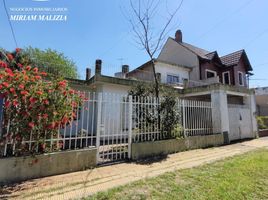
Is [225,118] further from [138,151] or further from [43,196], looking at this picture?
[43,196]

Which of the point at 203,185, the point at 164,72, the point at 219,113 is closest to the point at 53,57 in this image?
the point at 164,72

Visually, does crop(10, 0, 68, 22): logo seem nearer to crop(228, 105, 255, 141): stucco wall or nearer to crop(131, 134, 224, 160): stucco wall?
crop(131, 134, 224, 160): stucco wall

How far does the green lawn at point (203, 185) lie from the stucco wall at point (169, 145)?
6.24 ft

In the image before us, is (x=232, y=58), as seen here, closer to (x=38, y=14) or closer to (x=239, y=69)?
(x=239, y=69)

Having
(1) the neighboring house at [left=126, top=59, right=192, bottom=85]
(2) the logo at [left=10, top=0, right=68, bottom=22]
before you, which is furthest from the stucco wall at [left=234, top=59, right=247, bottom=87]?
(2) the logo at [left=10, top=0, right=68, bottom=22]

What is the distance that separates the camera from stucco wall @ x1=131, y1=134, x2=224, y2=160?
265 inches

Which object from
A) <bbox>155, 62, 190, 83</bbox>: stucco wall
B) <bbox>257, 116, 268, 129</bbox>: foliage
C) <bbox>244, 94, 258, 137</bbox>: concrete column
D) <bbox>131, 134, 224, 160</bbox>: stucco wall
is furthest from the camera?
<bbox>155, 62, 190, 83</bbox>: stucco wall

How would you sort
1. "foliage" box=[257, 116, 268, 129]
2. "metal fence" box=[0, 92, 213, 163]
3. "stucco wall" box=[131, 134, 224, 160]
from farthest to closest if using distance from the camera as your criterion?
"foliage" box=[257, 116, 268, 129]
"stucco wall" box=[131, 134, 224, 160]
"metal fence" box=[0, 92, 213, 163]

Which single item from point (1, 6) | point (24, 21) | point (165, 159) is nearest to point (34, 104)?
point (165, 159)

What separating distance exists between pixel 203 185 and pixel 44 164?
430 cm

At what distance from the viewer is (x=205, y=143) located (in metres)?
9.34

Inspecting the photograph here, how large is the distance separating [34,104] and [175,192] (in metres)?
4.14

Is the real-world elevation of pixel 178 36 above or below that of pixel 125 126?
above

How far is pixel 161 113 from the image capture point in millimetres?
7973
